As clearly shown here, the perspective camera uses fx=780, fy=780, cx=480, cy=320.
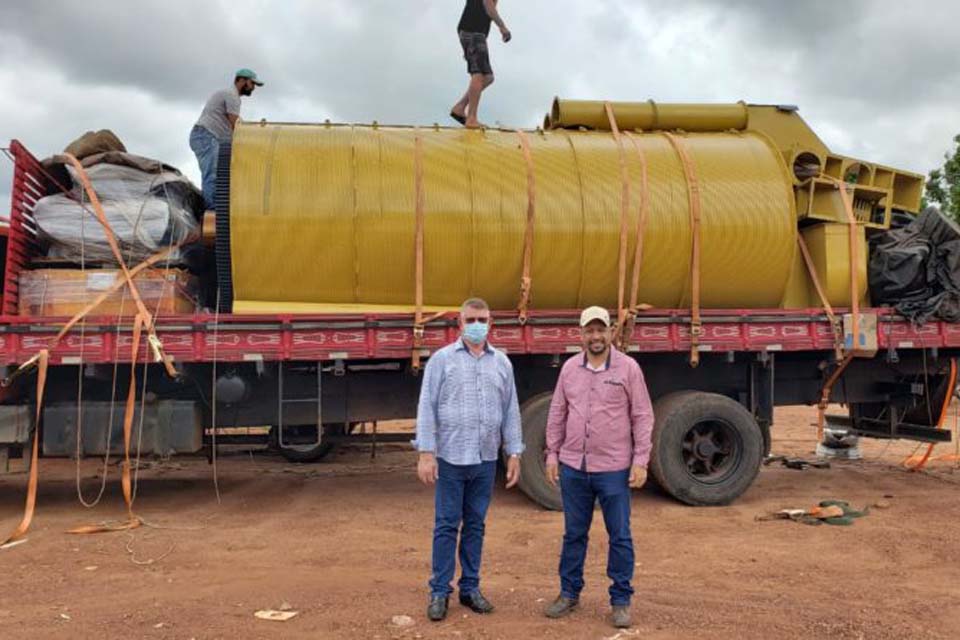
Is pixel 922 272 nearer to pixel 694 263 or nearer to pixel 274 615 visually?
pixel 694 263

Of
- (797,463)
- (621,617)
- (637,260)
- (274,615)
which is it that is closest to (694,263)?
(637,260)

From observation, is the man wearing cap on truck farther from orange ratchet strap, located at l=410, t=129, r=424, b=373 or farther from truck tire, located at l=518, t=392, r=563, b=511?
truck tire, located at l=518, t=392, r=563, b=511

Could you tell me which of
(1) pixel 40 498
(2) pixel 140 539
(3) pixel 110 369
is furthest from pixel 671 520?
(1) pixel 40 498

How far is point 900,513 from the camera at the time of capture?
700cm

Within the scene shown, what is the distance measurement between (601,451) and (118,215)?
16.0 feet

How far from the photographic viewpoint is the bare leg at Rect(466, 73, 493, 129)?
7.94m

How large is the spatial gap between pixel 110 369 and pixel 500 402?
420cm

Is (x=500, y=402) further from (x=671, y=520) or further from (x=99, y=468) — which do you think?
(x=99, y=468)

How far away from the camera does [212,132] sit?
739 cm

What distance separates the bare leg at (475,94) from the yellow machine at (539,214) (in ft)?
0.88

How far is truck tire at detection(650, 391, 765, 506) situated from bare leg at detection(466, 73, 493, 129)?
3377 mm

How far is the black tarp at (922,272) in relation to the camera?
25.4 feet

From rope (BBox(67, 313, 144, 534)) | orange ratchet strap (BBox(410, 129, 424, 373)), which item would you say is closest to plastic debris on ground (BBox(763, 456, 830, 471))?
orange ratchet strap (BBox(410, 129, 424, 373))

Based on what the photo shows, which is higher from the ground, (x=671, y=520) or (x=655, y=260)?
(x=655, y=260)
